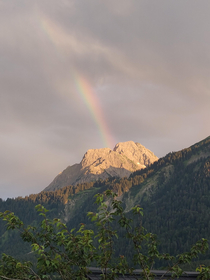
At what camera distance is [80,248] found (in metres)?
15.6

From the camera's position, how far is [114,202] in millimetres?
15883

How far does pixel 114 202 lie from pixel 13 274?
304 inches

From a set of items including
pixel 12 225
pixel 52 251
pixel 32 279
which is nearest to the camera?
pixel 32 279

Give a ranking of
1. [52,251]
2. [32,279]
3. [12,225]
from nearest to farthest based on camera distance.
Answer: [32,279]
[12,225]
[52,251]

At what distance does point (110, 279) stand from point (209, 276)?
6166 mm

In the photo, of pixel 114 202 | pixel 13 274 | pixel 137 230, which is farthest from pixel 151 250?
pixel 13 274

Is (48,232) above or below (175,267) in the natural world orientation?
above

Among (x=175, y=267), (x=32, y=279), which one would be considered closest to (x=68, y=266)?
(x=32, y=279)

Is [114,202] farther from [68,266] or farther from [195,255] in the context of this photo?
[195,255]

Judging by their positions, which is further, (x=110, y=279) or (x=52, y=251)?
(x=52, y=251)

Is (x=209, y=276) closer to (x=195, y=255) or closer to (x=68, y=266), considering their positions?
(x=195, y=255)

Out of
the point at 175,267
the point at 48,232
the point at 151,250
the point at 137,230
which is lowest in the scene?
the point at 175,267

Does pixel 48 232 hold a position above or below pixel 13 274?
above

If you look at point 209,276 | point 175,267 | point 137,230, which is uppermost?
point 137,230
